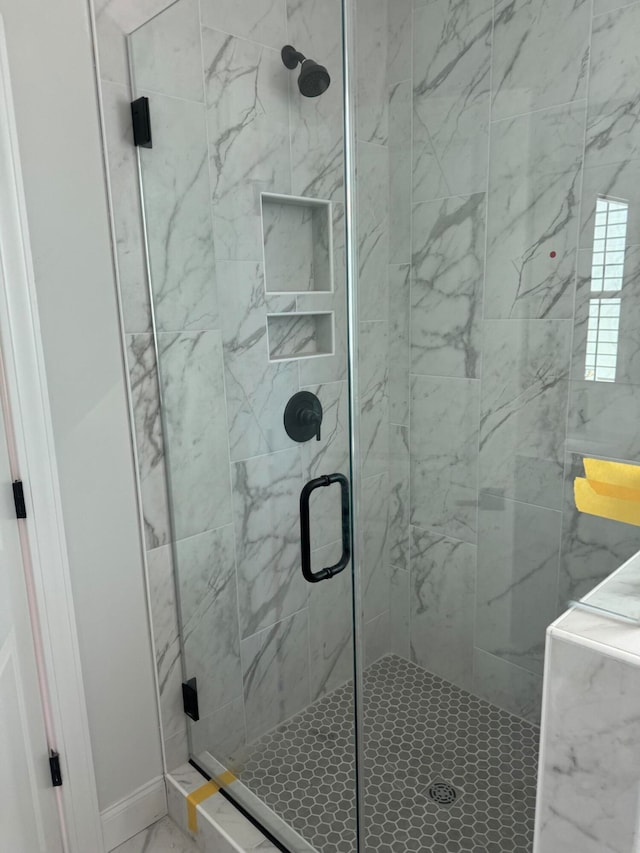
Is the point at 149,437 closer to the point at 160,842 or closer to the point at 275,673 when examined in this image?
the point at 275,673

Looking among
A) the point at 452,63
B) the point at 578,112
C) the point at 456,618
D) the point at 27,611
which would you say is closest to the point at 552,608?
the point at 456,618

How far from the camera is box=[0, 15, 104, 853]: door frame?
1361mm

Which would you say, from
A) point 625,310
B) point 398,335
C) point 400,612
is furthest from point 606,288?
point 400,612

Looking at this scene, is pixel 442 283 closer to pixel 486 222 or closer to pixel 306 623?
pixel 486 222

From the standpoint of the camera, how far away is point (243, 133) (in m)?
1.50

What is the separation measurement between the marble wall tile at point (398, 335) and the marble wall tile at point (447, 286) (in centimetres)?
2

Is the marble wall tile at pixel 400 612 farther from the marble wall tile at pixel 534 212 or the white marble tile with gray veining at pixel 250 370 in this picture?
the marble wall tile at pixel 534 212

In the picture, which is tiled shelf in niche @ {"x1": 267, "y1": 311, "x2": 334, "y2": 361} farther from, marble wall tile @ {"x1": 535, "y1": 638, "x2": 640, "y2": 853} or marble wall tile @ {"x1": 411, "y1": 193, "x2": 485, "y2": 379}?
marble wall tile @ {"x1": 535, "y1": 638, "x2": 640, "y2": 853}

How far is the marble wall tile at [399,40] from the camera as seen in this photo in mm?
1547

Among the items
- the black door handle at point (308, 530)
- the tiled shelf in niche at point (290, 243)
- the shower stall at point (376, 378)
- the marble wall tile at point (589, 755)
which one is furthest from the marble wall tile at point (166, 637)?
the marble wall tile at point (589, 755)

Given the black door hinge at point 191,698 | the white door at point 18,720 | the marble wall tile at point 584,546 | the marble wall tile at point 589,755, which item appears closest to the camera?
the marble wall tile at point 589,755

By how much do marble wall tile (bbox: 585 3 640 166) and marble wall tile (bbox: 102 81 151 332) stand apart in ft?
3.72

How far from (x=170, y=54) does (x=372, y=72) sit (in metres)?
0.51

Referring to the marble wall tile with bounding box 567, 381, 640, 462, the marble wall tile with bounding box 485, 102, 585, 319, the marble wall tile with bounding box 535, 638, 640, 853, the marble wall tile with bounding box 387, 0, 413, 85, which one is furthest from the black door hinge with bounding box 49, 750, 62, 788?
the marble wall tile with bounding box 387, 0, 413, 85
